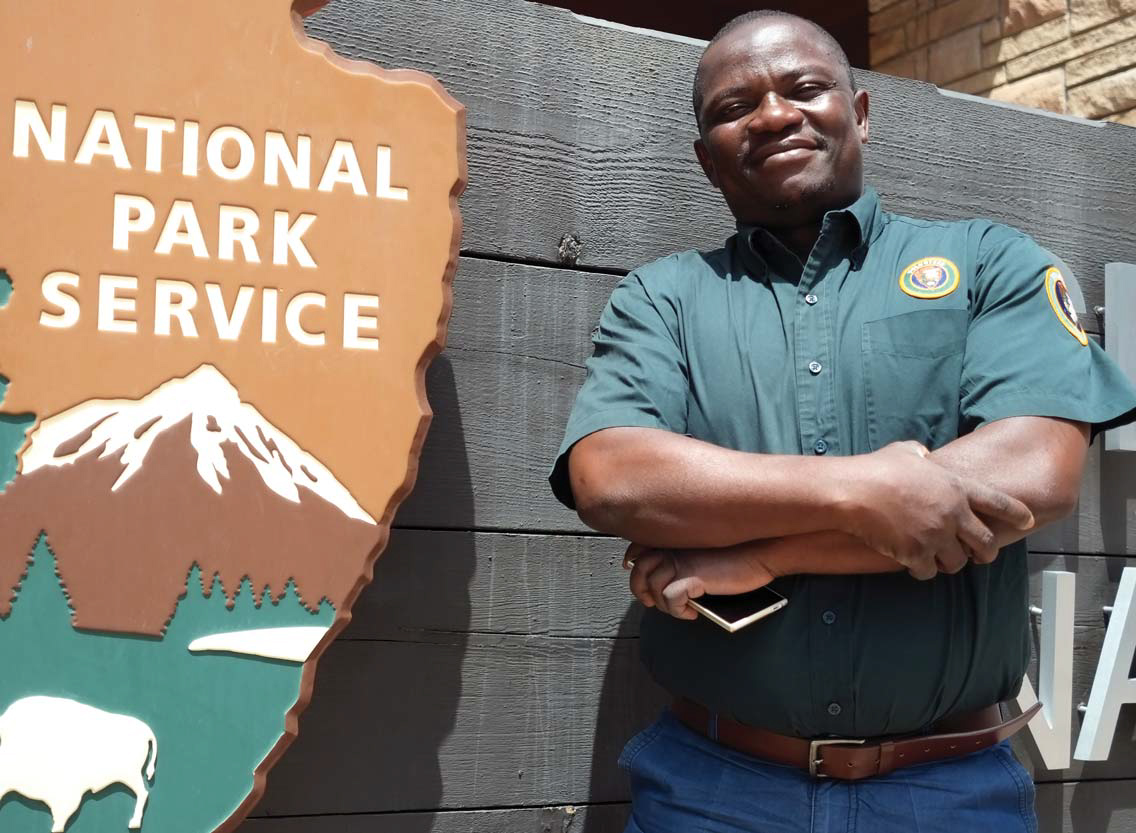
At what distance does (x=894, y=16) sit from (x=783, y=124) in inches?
104

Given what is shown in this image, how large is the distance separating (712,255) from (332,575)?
0.72m

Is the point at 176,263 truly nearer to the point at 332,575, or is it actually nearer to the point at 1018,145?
the point at 332,575

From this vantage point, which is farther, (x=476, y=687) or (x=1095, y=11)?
(x=1095, y=11)

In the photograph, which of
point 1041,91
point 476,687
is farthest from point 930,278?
point 1041,91

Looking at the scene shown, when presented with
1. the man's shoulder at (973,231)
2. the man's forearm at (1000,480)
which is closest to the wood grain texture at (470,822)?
the man's forearm at (1000,480)

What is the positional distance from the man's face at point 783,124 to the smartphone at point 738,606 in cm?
55

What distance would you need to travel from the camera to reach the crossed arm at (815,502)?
1.40 metres

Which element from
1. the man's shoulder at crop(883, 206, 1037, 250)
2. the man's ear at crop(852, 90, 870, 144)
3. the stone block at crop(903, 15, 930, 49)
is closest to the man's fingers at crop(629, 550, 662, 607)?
the man's shoulder at crop(883, 206, 1037, 250)

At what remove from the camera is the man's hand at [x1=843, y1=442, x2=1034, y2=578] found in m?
1.38

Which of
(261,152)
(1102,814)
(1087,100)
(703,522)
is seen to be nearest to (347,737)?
(703,522)

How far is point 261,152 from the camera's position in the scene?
5.27ft

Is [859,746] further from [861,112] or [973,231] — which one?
[861,112]

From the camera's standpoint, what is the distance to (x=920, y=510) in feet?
4.54

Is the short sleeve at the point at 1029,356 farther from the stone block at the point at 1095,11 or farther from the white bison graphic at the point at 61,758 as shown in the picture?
the stone block at the point at 1095,11
